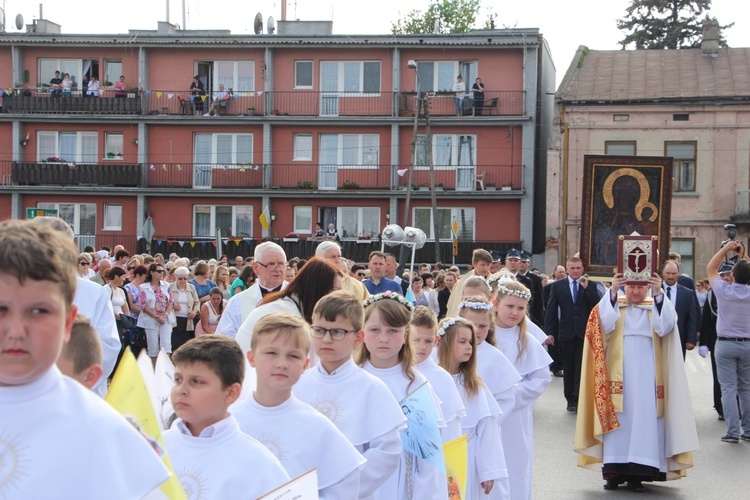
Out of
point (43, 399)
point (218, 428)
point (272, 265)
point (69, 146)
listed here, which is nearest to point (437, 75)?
point (69, 146)

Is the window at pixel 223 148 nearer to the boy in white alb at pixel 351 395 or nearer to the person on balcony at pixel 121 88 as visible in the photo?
the person on balcony at pixel 121 88

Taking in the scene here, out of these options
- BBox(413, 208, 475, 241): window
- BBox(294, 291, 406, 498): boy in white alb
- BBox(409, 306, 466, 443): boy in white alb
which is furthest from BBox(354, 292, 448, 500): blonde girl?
BBox(413, 208, 475, 241): window

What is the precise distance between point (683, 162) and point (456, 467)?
35.1 m

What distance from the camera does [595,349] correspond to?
1077 centimetres

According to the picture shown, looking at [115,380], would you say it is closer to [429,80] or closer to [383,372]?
[383,372]

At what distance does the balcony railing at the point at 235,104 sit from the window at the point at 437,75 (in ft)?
2.42

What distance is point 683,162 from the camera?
129 ft

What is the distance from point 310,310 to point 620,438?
4818 mm

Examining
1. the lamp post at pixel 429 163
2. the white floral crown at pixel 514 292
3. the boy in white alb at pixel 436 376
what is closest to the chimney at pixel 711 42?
the lamp post at pixel 429 163

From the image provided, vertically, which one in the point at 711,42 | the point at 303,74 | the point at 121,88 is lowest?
the point at 121,88

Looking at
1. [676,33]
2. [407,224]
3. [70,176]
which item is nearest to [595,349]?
[407,224]

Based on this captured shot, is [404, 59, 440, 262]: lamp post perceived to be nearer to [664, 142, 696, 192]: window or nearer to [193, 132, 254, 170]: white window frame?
[193, 132, 254, 170]: white window frame

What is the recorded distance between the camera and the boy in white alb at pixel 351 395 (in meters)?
5.34

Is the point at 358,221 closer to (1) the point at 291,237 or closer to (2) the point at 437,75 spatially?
(1) the point at 291,237
